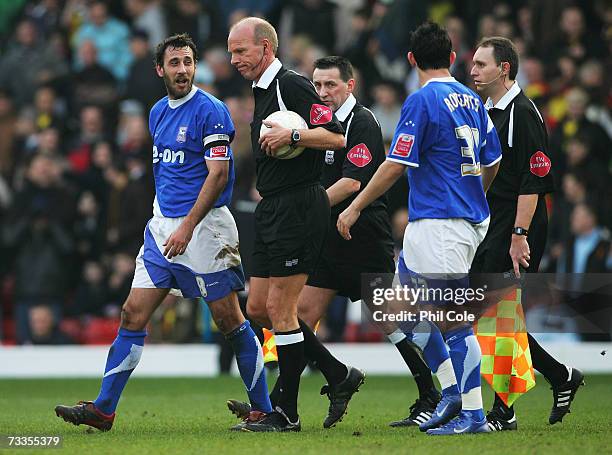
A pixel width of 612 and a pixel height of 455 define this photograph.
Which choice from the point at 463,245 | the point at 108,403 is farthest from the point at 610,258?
the point at 108,403

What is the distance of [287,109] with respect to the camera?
8.27 m

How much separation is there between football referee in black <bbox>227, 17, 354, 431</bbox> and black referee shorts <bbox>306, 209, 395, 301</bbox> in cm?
99

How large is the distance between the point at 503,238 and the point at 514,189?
0.34 m

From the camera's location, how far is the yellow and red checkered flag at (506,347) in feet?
28.4

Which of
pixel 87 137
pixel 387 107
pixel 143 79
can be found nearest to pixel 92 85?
pixel 143 79

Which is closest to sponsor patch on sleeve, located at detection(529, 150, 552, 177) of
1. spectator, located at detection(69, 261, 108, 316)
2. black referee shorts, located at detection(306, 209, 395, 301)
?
black referee shorts, located at detection(306, 209, 395, 301)

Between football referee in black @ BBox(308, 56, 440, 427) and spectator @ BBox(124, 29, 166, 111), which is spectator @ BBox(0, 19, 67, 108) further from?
football referee in black @ BBox(308, 56, 440, 427)

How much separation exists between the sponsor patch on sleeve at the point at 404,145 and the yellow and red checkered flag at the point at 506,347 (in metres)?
1.34

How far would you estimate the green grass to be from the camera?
291 inches

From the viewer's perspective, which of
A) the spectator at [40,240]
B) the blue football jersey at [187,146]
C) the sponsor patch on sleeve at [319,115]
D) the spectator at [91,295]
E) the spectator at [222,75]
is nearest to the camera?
the sponsor patch on sleeve at [319,115]

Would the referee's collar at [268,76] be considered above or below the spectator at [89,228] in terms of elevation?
above

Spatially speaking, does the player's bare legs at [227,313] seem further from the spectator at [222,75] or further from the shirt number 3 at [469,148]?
the spectator at [222,75]

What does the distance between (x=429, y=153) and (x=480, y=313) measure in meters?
1.14

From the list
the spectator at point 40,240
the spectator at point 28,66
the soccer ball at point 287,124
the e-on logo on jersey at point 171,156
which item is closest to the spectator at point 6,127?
the spectator at point 28,66
